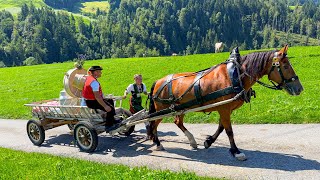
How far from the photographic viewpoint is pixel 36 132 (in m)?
12.1

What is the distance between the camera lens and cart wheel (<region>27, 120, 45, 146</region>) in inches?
467

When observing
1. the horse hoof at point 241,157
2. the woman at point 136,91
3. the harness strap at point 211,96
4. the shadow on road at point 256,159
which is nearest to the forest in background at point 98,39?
the woman at point 136,91

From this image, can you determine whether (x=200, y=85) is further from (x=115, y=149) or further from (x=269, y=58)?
(x=115, y=149)

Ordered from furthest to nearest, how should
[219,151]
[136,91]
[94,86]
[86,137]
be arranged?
1. [136,91]
2. [86,137]
3. [94,86]
4. [219,151]

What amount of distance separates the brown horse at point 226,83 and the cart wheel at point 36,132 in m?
4.08

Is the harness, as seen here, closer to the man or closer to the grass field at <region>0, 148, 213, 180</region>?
the man

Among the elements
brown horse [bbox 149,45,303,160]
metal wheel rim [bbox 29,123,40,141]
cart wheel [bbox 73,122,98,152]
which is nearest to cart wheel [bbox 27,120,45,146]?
metal wheel rim [bbox 29,123,40,141]

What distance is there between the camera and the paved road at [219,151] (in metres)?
8.02

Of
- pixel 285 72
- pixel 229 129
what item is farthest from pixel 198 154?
pixel 285 72

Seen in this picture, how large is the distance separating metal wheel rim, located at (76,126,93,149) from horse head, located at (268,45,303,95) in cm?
565

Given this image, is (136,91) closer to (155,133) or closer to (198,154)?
(155,133)

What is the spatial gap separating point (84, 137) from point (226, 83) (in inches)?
183

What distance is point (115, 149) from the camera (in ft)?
35.4

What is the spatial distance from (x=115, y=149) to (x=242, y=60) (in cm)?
467
